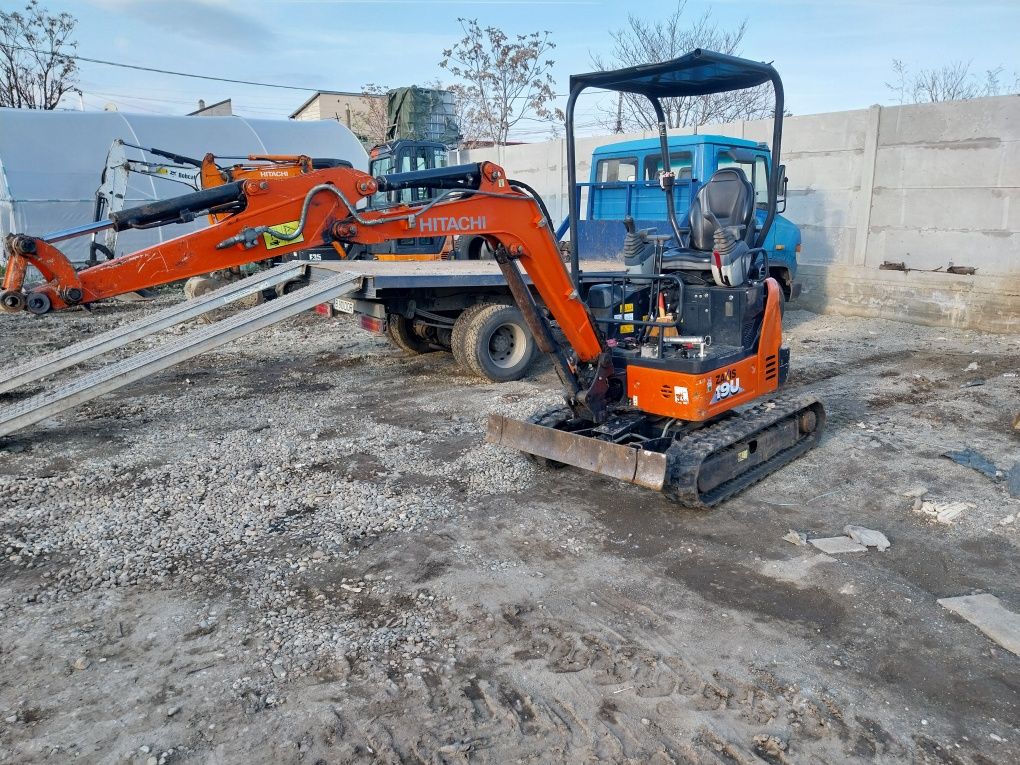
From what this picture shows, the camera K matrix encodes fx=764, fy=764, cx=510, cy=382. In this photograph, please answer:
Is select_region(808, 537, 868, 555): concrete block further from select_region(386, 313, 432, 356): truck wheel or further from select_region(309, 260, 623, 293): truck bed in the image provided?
select_region(386, 313, 432, 356): truck wheel

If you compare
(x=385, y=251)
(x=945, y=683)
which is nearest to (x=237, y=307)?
(x=385, y=251)

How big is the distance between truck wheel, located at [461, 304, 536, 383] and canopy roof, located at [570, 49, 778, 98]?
293 cm

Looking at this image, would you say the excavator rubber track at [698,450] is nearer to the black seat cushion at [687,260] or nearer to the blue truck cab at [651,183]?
the black seat cushion at [687,260]

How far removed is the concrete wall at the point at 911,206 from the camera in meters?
10.8

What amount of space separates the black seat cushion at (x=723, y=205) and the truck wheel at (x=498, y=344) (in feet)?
9.09

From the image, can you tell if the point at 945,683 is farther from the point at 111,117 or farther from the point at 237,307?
the point at 111,117

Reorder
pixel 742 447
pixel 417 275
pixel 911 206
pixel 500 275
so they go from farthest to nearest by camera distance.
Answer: pixel 911 206 → pixel 500 275 → pixel 417 275 → pixel 742 447

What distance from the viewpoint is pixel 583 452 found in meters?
4.79

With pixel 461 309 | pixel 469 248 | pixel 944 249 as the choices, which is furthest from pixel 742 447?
pixel 944 249

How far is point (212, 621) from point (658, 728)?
205 cm

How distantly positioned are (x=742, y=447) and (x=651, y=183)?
5627 mm

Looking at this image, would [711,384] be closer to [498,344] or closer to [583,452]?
[583,452]

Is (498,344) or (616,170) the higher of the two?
(616,170)

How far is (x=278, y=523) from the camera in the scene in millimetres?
4566
